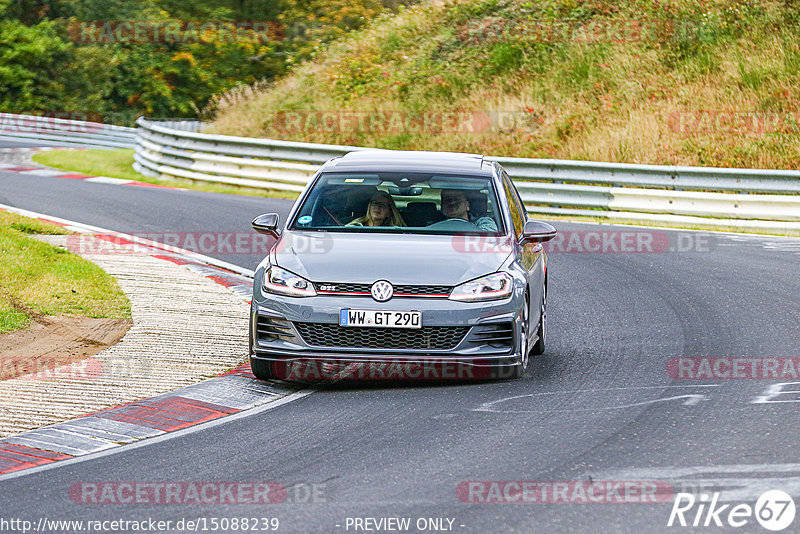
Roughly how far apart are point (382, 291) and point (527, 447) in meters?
1.88

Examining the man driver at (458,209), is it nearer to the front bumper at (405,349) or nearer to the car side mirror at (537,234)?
the car side mirror at (537,234)

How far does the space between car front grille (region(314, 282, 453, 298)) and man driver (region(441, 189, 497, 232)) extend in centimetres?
118

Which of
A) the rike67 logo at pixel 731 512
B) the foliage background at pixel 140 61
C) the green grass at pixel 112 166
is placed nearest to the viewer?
the rike67 logo at pixel 731 512

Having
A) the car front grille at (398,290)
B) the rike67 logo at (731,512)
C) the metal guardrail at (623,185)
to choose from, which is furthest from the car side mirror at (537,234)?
the metal guardrail at (623,185)

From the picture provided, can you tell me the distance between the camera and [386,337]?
27.7 ft

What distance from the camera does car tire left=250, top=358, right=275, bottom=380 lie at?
880cm

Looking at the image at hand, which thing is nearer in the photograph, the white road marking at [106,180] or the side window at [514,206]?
the side window at [514,206]

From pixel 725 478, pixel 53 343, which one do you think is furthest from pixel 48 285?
pixel 725 478

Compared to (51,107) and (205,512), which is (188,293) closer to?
(205,512)

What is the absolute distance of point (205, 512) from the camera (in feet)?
19.1

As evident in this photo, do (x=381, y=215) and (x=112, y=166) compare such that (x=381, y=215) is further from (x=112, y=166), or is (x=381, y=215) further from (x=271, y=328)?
(x=112, y=166)

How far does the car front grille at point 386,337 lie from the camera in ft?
27.7

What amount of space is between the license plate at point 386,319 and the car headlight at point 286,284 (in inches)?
15.0

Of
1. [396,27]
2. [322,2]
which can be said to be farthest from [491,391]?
[322,2]
